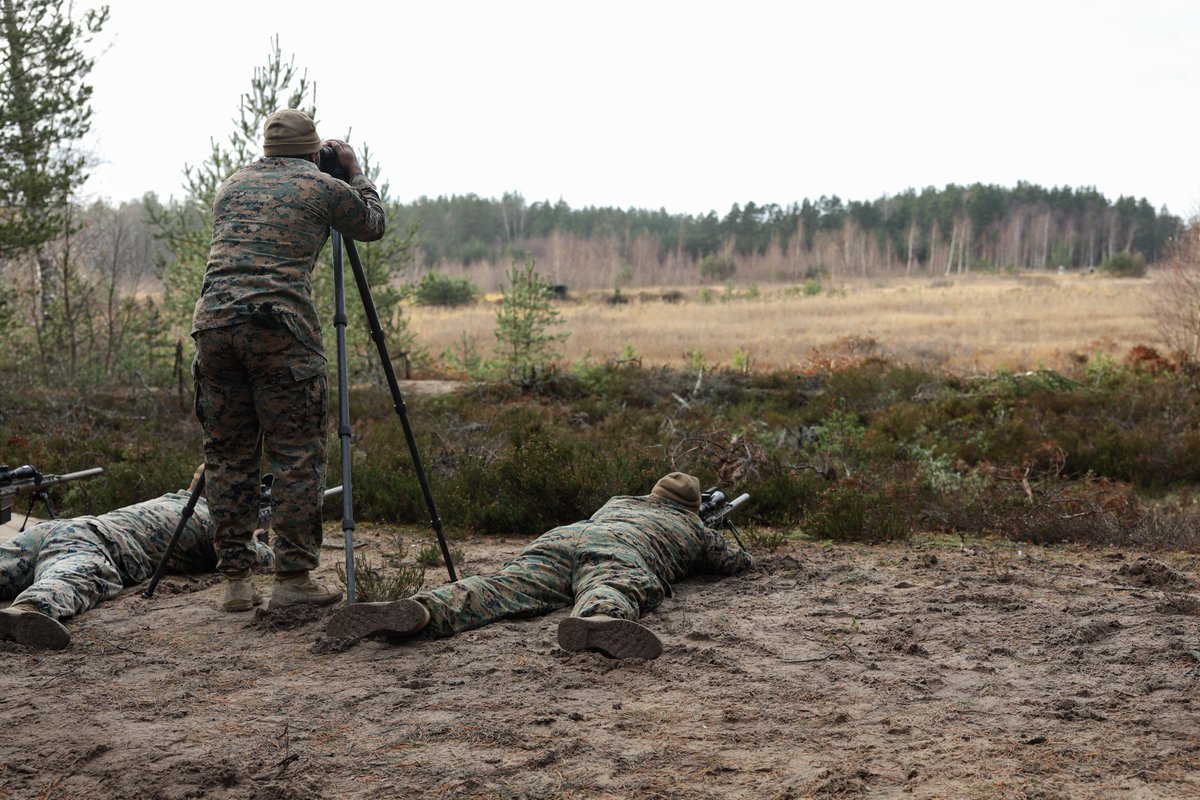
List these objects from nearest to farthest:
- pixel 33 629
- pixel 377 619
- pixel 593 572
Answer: pixel 377 619
pixel 33 629
pixel 593 572

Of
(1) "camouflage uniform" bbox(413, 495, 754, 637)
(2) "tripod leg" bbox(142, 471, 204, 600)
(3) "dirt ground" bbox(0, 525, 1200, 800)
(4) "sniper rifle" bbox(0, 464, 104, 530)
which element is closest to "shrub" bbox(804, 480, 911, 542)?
(3) "dirt ground" bbox(0, 525, 1200, 800)

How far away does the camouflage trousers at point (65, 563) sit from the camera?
16.6ft

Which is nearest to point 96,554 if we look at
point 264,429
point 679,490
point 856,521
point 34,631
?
point 34,631

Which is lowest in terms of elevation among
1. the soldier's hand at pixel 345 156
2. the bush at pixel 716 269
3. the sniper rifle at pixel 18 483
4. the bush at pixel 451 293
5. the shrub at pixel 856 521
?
the shrub at pixel 856 521

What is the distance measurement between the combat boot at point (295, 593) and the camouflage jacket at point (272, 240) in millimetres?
1128

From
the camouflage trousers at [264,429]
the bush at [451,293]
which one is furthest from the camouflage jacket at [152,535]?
the bush at [451,293]

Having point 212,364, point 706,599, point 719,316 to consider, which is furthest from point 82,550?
point 719,316

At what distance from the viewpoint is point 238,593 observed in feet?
17.3

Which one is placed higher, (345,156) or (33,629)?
(345,156)

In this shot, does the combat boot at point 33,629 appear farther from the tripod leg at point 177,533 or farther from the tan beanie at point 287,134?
the tan beanie at point 287,134

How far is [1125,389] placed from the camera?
13.4 meters

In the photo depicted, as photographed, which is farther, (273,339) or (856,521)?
(856,521)

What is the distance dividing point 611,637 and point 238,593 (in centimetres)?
218

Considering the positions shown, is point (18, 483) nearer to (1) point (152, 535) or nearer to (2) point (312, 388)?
(1) point (152, 535)
